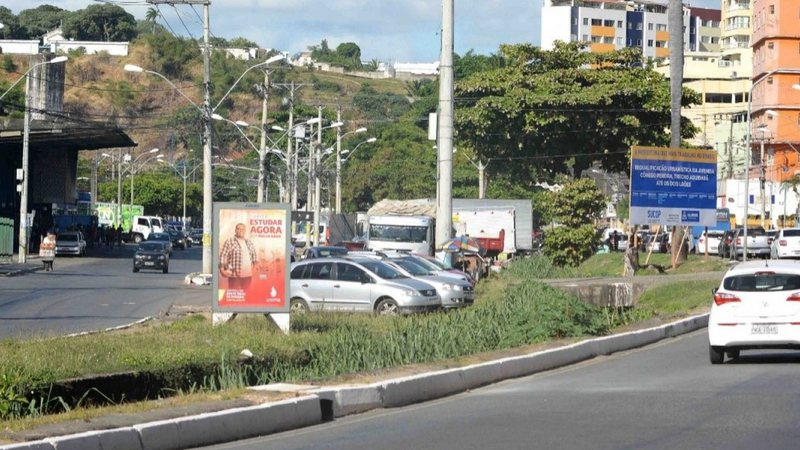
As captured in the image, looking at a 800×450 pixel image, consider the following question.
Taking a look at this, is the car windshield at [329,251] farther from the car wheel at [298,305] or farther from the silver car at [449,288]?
the car wheel at [298,305]

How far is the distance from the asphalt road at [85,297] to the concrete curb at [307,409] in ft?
28.9

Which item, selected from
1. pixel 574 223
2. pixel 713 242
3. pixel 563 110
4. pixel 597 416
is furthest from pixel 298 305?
pixel 713 242

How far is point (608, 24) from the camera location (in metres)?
152

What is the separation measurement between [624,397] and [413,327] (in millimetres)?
6722

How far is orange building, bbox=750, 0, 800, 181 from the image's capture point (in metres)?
89.9

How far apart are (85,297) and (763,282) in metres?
25.9

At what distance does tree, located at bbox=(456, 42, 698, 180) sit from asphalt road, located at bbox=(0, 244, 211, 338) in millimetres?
15948

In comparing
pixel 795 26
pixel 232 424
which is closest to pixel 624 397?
pixel 232 424

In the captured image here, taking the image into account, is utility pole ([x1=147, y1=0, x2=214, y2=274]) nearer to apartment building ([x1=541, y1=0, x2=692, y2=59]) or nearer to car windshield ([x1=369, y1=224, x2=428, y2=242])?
car windshield ([x1=369, y1=224, x2=428, y2=242])

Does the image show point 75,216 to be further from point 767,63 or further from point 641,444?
point 641,444

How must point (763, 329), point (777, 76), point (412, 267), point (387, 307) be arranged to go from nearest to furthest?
point (763, 329) < point (387, 307) < point (412, 267) < point (777, 76)

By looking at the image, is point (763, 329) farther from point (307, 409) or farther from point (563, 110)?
point (563, 110)

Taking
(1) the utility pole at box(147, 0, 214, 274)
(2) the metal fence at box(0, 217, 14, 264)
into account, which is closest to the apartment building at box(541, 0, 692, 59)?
(2) the metal fence at box(0, 217, 14, 264)

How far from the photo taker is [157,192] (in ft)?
470
